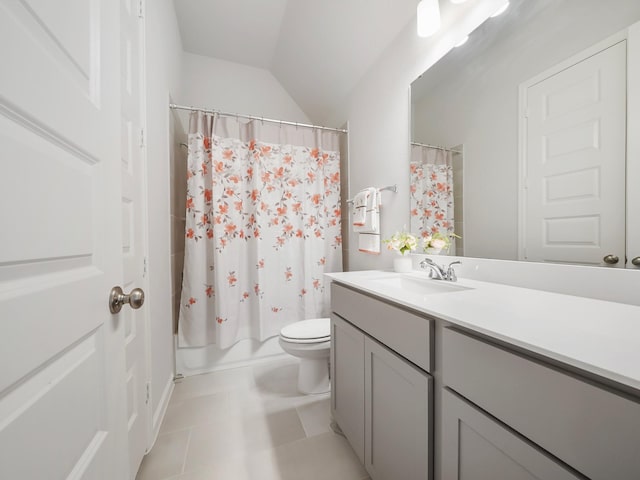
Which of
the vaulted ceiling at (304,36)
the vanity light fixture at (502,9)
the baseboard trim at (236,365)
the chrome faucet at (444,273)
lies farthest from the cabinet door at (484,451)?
the vaulted ceiling at (304,36)

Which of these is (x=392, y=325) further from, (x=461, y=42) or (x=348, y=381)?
(x=461, y=42)

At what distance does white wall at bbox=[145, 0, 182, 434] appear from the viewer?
128 cm

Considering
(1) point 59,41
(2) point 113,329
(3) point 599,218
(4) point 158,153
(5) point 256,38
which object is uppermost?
(5) point 256,38

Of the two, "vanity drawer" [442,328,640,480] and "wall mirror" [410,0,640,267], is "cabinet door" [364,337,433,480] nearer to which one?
"vanity drawer" [442,328,640,480]

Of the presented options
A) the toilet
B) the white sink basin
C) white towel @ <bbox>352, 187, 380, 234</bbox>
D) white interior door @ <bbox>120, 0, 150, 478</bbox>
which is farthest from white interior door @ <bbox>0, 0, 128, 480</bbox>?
white towel @ <bbox>352, 187, 380, 234</bbox>

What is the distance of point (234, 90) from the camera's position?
2502 mm

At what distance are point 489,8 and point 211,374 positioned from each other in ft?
8.91

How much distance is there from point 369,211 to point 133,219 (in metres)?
1.37

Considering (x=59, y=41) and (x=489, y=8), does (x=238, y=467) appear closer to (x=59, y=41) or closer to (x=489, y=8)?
(x=59, y=41)

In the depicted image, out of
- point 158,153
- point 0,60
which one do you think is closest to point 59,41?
point 0,60

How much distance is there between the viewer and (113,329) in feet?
1.94

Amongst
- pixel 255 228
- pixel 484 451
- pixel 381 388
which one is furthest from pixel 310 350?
pixel 484 451

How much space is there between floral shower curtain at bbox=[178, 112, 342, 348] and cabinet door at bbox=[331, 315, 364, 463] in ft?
3.09

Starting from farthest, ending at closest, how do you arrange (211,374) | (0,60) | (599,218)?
(211,374) → (599,218) → (0,60)
